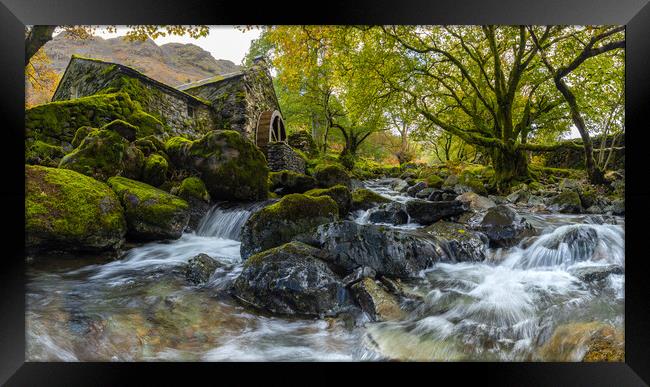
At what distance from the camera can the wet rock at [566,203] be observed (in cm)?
385

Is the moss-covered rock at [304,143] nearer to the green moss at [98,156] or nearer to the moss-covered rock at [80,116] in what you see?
the moss-covered rock at [80,116]

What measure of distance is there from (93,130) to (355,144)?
7702 millimetres

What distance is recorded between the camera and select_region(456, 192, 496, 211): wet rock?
177 inches

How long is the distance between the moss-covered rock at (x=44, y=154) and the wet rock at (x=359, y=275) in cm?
369

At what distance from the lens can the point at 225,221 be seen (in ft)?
15.2

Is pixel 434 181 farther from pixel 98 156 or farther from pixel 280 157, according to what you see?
A: pixel 98 156

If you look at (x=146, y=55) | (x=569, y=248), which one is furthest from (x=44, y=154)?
(x=569, y=248)

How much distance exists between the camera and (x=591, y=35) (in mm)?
2820

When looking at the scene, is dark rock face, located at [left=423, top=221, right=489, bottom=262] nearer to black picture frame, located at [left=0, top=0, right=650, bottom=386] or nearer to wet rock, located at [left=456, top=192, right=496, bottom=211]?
wet rock, located at [left=456, top=192, right=496, bottom=211]

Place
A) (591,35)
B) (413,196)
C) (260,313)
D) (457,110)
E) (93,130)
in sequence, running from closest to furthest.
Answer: (260,313) → (591,35) → (93,130) → (457,110) → (413,196)

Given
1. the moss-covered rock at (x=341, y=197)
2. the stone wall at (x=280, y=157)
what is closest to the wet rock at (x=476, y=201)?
the moss-covered rock at (x=341, y=197)
